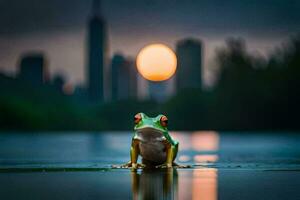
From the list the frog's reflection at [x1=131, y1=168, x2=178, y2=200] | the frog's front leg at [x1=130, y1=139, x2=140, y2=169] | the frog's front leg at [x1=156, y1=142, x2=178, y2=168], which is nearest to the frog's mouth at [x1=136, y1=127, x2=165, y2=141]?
the frog's front leg at [x1=130, y1=139, x2=140, y2=169]

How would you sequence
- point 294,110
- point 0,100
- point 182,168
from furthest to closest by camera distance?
point 0,100, point 294,110, point 182,168

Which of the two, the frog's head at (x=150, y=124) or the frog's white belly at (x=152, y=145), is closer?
the frog's head at (x=150, y=124)

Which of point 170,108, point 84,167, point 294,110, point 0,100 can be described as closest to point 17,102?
point 0,100

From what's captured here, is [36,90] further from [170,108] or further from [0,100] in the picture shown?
[170,108]

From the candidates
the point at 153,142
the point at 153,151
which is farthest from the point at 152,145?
the point at 153,151

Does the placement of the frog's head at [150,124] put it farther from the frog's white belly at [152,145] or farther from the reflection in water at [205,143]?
the reflection in water at [205,143]

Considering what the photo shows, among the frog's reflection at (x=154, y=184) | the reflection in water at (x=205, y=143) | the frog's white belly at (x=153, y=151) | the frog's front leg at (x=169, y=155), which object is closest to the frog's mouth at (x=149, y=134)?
the frog's white belly at (x=153, y=151)
